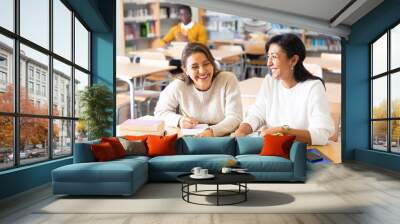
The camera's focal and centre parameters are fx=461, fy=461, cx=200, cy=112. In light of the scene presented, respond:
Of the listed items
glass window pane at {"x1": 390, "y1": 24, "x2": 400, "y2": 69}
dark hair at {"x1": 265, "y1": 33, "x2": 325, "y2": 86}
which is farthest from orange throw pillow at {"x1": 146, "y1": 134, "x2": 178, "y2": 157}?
glass window pane at {"x1": 390, "y1": 24, "x2": 400, "y2": 69}

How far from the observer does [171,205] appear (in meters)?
4.66

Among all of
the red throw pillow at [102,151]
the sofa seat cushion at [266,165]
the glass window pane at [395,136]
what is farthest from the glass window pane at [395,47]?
the red throw pillow at [102,151]

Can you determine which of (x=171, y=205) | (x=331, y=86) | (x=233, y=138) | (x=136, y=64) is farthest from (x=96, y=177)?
(x=331, y=86)

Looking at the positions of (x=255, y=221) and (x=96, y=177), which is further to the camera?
(x=96, y=177)

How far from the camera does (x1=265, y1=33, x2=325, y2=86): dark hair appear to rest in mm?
8055

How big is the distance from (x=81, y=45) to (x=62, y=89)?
1279 millimetres

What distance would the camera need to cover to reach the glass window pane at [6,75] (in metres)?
5.13

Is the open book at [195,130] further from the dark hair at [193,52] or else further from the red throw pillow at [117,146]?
the red throw pillow at [117,146]

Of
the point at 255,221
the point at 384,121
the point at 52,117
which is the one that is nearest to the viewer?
the point at 255,221

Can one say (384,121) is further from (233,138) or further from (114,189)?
(114,189)

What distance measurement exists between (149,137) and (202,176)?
2178mm

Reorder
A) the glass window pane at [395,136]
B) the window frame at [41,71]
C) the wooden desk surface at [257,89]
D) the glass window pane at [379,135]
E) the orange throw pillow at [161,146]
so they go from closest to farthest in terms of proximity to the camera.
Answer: the window frame at [41,71]
the orange throw pillow at [161,146]
the glass window pane at [395,136]
the wooden desk surface at [257,89]
the glass window pane at [379,135]

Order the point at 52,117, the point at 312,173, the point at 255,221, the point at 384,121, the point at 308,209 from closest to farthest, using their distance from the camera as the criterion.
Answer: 1. the point at 255,221
2. the point at 308,209
3. the point at 52,117
4. the point at 312,173
5. the point at 384,121

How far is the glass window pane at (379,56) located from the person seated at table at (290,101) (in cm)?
139
